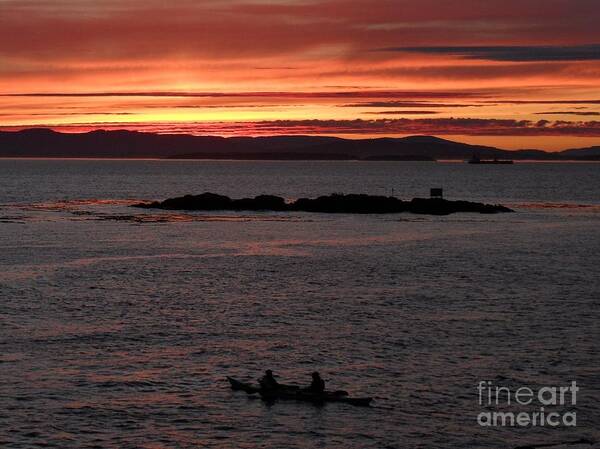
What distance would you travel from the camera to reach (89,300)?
46938mm

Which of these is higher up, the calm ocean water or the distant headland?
the distant headland

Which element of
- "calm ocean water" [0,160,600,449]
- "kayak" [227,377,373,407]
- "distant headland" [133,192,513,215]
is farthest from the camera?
"distant headland" [133,192,513,215]

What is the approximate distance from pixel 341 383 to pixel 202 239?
5077 cm

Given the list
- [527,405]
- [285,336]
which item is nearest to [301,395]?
[527,405]

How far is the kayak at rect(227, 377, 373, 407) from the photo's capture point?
1121 inches

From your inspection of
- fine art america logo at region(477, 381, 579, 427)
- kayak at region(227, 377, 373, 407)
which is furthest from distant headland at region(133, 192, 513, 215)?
kayak at region(227, 377, 373, 407)

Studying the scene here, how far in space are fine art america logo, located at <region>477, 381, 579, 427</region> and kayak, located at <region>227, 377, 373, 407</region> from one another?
12.5 ft

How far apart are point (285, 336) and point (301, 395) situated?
9.04 m

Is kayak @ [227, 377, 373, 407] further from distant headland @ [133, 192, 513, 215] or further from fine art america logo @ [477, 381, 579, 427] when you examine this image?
distant headland @ [133, 192, 513, 215]

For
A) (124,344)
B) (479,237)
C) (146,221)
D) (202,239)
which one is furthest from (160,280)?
(146,221)

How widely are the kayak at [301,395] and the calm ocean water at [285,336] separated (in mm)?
293

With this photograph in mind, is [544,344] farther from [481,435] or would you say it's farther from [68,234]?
[68,234]

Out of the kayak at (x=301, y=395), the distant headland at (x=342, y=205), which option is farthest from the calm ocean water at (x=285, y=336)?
the distant headland at (x=342, y=205)

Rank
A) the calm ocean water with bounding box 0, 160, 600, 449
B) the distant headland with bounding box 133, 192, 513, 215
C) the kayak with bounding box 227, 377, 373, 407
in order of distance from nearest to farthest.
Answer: the calm ocean water with bounding box 0, 160, 600, 449 → the kayak with bounding box 227, 377, 373, 407 → the distant headland with bounding box 133, 192, 513, 215
